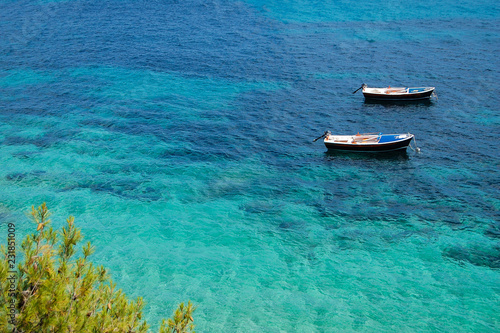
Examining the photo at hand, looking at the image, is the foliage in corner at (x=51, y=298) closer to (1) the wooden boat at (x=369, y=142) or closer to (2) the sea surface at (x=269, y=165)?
(2) the sea surface at (x=269, y=165)

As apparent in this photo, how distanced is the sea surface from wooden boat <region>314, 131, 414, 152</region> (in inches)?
52.9

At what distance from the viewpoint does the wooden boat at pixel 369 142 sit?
5519 cm

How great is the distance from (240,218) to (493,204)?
90.5ft

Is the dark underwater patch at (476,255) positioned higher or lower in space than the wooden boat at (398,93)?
lower

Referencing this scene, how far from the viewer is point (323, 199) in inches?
1887

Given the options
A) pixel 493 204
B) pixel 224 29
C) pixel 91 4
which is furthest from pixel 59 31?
pixel 493 204

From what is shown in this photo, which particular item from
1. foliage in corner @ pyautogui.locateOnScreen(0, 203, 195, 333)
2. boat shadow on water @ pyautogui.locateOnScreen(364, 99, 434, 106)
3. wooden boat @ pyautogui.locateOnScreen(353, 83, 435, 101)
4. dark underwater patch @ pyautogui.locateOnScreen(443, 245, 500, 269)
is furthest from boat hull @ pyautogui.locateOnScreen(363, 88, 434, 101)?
foliage in corner @ pyautogui.locateOnScreen(0, 203, 195, 333)

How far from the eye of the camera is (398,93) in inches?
2697

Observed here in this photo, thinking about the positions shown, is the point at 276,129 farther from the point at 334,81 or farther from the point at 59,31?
the point at 59,31

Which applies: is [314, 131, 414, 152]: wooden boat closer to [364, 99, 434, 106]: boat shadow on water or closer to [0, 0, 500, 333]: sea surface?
[0, 0, 500, 333]: sea surface

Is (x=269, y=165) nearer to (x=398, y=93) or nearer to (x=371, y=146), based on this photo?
(x=371, y=146)

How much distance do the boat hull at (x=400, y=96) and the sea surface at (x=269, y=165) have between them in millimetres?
1544

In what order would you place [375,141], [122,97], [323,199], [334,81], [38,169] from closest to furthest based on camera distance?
[323,199] < [38,169] < [375,141] < [122,97] < [334,81]

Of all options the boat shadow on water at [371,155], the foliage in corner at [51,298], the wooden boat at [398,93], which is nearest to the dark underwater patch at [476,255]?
the boat shadow on water at [371,155]
